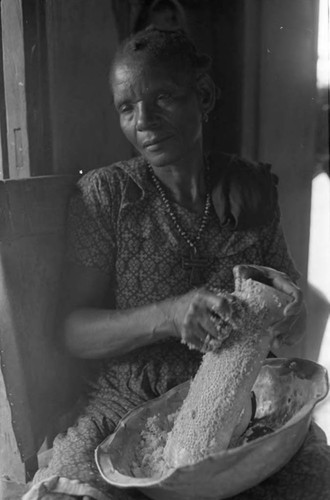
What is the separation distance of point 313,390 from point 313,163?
0.45m

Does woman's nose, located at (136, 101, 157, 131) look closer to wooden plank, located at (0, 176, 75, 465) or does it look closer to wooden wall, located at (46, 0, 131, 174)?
wooden wall, located at (46, 0, 131, 174)

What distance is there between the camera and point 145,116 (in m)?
0.89

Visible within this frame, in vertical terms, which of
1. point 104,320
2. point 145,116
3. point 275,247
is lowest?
point 104,320

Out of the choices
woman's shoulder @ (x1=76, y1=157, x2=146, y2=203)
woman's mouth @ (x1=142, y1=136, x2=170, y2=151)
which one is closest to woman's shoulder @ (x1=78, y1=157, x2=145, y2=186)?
woman's shoulder @ (x1=76, y1=157, x2=146, y2=203)

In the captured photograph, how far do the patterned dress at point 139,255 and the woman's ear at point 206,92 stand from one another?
0.15 meters

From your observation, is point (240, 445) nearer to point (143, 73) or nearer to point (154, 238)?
point (154, 238)

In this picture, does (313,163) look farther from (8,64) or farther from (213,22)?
(8,64)

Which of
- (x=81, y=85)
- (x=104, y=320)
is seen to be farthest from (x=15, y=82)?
(x=104, y=320)

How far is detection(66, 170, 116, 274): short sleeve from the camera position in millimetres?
1004

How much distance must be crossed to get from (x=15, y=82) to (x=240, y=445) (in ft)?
2.41

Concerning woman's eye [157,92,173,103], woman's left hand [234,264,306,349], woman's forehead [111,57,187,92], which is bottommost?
woman's left hand [234,264,306,349]

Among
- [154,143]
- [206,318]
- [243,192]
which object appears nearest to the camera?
[206,318]

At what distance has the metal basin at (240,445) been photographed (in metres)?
0.73

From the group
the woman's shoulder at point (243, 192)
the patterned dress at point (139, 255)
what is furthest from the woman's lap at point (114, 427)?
the woman's shoulder at point (243, 192)
